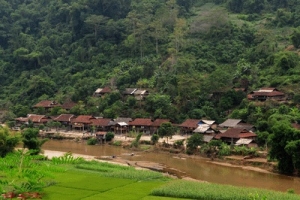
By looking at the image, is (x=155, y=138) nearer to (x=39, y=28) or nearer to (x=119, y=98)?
(x=119, y=98)

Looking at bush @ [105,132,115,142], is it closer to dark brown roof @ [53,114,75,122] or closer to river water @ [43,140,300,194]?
river water @ [43,140,300,194]

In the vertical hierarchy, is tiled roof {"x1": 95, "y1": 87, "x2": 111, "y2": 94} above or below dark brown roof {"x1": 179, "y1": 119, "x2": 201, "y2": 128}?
above

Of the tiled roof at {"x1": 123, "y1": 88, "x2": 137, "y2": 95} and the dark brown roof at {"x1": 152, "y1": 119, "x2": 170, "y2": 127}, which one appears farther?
the tiled roof at {"x1": 123, "y1": 88, "x2": 137, "y2": 95}

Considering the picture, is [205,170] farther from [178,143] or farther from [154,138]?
[154,138]

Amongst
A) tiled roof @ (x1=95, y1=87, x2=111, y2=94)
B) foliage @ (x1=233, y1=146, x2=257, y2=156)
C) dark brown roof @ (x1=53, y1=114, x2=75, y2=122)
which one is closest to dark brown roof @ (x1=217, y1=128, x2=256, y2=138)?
foliage @ (x1=233, y1=146, x2=257, y2=156)

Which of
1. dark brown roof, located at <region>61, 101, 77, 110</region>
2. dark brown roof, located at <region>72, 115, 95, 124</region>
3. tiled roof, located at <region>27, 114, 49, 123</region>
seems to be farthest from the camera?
dark brown roof, located at <region>61, 101, 77, 110</region>

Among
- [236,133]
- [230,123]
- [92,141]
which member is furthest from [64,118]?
[236,133]

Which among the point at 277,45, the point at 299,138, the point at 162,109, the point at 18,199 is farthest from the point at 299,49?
the point at 18,199
